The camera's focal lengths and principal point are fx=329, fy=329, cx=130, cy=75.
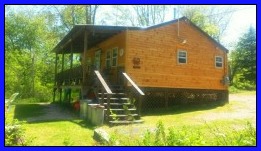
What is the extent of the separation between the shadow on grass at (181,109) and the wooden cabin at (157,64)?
0.44 m

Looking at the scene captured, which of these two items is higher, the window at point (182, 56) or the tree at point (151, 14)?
the tree at point (151, 14)

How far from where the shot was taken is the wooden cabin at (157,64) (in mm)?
17453

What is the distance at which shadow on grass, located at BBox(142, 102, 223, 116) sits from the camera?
17.5 meters

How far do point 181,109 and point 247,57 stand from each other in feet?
82.6

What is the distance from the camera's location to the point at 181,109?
748 inches

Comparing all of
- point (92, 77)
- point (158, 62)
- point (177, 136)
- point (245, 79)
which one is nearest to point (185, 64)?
point (158, 62)

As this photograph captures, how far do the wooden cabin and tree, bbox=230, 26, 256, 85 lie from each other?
20.2m

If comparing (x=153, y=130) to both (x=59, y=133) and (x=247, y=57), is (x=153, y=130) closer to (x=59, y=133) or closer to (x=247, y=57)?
(x=59, y=133)

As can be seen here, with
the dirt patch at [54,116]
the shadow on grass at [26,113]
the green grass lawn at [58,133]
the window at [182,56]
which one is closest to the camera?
the green grass lawn at [58,133]

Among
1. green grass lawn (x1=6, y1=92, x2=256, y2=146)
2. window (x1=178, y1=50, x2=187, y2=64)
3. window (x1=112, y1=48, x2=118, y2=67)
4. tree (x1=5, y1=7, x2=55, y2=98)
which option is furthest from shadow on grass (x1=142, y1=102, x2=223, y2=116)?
tree (x1=5, y1=7, x2=55, y2=98)

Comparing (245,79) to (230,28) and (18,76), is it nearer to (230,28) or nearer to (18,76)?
(230,28)

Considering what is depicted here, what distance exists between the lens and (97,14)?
141 ft

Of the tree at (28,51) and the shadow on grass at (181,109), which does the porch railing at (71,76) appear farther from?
the tree at (28,51)

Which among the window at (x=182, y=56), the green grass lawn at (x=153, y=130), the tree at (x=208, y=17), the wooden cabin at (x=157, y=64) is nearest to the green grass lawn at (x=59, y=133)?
the green grass lawn at (x=153, y=130)
